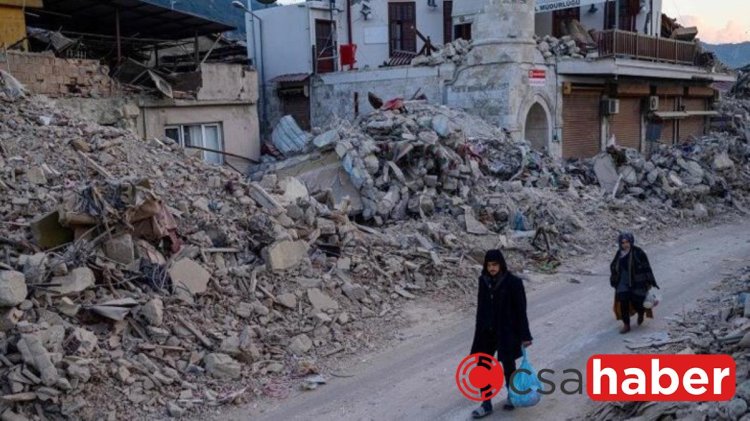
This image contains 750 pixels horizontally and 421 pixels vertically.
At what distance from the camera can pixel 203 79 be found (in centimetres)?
1723

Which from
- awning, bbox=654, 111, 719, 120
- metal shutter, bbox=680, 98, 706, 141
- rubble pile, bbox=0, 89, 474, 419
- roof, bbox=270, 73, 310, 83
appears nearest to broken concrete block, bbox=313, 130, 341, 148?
rubble pile, bbox=0, 89, 474, 419

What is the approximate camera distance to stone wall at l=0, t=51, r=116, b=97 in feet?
43.3

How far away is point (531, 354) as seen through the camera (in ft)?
27.0

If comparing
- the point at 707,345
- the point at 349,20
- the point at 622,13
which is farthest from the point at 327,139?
the point at 622,13

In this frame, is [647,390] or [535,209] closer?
[647,390]

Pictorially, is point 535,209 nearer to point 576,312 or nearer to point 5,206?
point 576,312

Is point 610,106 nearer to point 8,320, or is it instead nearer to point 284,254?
point 284,254

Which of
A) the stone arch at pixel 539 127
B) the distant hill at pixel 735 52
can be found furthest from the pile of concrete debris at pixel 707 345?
the distant hill at pixel 735 52

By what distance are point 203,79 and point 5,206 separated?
8.93m

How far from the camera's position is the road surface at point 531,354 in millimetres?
6875

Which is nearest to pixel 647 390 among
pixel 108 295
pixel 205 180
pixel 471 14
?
pixel 108 295

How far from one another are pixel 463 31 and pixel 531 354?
20.4 meters

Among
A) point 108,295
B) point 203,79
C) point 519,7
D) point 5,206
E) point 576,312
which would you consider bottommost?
point 576,312

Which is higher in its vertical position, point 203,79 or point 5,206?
point 203,79
